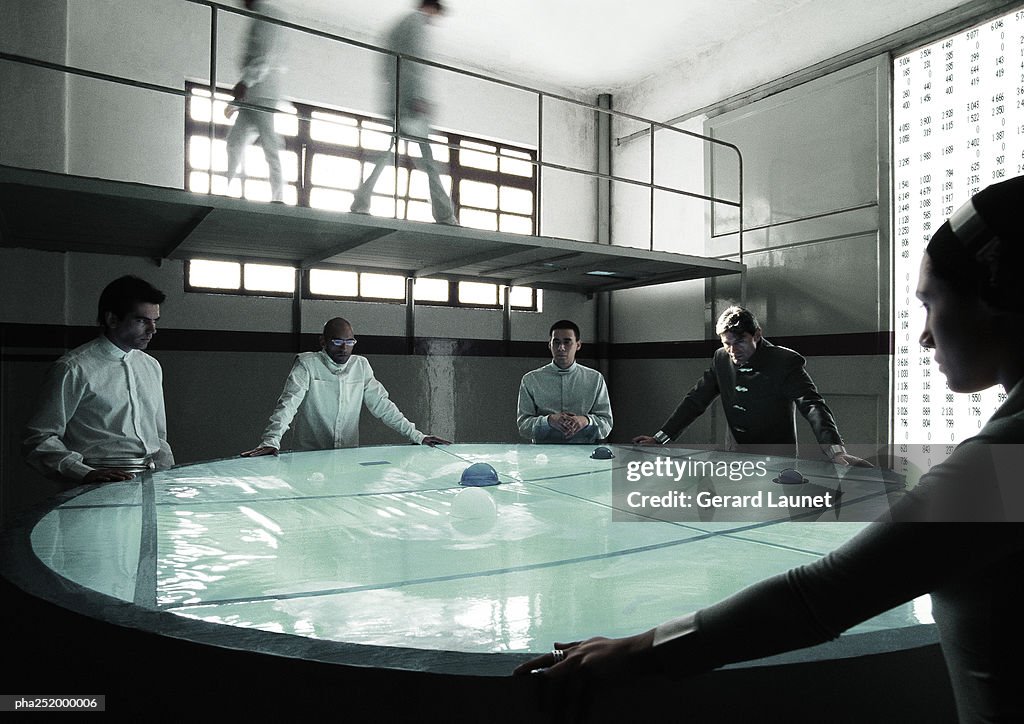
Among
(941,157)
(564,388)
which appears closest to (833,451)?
(564,388)

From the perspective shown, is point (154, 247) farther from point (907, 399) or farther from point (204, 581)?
point (907, 399)

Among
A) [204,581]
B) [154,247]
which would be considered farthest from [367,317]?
[204,581]

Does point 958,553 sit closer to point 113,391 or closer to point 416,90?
point 113,391

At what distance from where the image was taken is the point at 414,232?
4.54 metres

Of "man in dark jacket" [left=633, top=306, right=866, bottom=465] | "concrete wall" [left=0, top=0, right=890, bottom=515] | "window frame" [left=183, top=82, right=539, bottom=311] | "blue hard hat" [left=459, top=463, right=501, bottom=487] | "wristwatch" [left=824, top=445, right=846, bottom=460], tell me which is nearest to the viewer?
"blue hard hat" [left=459, top=463, right=501, bottom=487]

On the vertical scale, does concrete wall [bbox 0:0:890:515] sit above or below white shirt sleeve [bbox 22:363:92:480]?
above

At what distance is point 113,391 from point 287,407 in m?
1.04

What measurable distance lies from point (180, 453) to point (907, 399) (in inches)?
216

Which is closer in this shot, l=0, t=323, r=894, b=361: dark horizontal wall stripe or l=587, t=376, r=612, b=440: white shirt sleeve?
l=587, t=376, r=612, b=440: white shirt sleeve

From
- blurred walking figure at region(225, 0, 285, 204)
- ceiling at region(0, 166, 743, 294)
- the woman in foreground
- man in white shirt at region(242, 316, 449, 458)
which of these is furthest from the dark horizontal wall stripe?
the woman in foreground

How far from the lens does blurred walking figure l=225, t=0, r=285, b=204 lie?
490 centimetres

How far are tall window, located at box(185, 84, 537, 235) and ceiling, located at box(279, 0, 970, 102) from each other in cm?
83

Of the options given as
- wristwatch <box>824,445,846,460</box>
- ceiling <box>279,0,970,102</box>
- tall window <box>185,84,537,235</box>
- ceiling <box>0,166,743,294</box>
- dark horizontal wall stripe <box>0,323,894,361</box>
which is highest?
ceiling <box>279,0,970,102</box>

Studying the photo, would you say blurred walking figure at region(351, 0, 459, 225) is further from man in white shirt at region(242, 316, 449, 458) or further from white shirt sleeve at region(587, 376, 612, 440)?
white shirt sleeve at region(587, 376, 612, 440)
